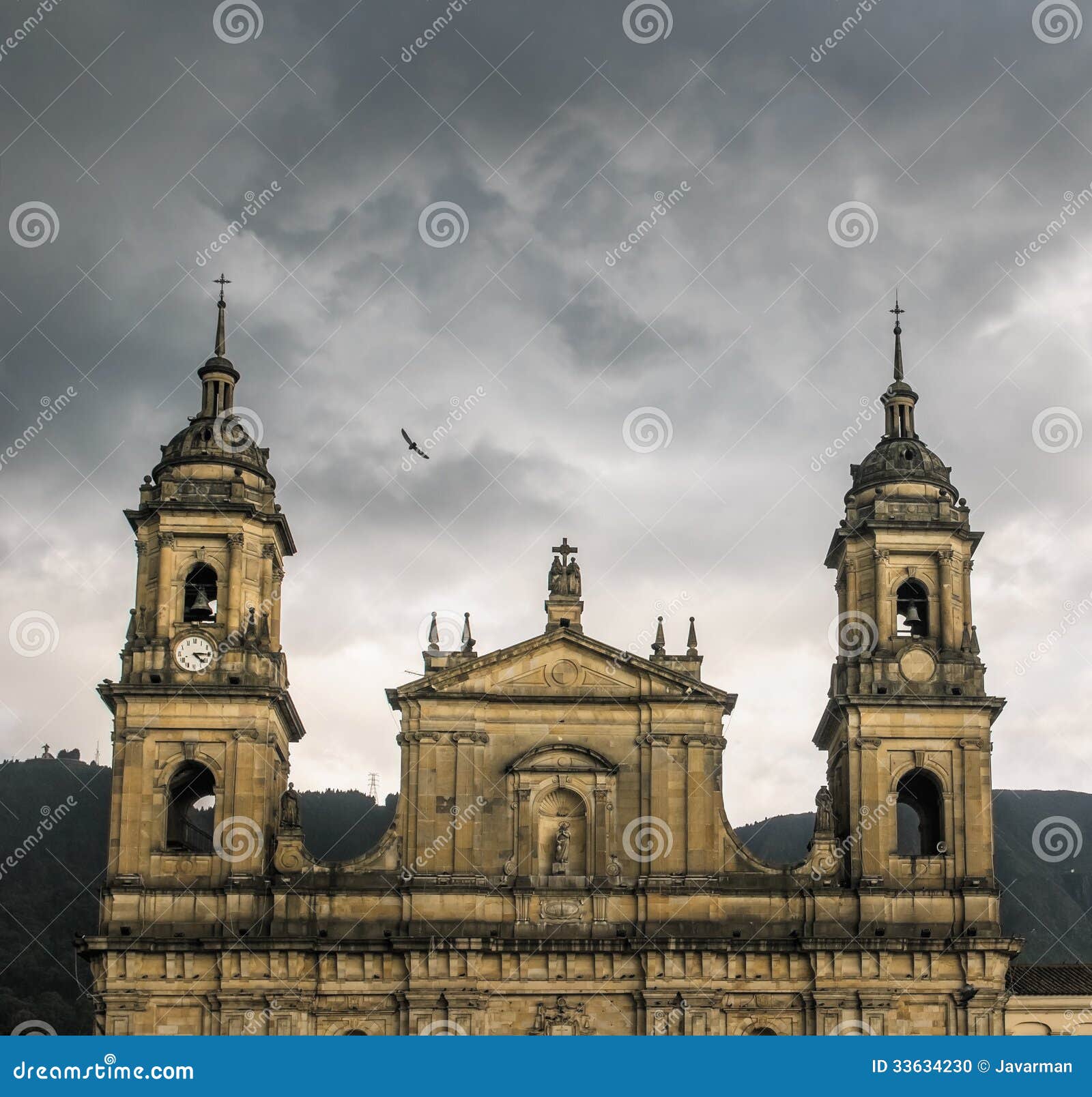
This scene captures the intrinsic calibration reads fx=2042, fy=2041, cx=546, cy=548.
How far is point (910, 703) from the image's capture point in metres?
45.7

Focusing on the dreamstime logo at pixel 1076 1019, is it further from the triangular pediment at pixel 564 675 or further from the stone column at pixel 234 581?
the stone column at pixel 234 581

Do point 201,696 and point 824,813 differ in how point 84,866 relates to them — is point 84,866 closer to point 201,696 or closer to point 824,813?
point 201,696

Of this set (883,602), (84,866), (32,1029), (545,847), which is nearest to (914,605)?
(883,602)

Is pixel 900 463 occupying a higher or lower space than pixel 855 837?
higher

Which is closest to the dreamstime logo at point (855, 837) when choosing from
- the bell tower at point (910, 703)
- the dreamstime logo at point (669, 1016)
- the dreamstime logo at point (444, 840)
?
the bell tower at point (910, 703)

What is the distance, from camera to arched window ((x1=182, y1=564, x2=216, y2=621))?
154 feet

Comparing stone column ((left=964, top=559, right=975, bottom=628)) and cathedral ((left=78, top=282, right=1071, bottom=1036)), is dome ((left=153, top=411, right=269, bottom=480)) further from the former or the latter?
stone column ((left=964, top=559, right=975, bottom=628))

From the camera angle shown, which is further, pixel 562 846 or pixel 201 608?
pixel 201 608

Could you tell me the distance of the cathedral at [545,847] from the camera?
43.4 meters

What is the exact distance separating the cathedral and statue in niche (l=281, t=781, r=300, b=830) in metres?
0.09

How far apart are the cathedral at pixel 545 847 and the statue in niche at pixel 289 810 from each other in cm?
9

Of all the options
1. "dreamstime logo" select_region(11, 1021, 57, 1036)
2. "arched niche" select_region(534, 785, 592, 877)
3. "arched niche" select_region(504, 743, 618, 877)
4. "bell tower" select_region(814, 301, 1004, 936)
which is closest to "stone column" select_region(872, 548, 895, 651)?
"bell tower" select_region(814, 301, 1004, 936)

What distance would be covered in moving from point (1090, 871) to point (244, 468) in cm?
6133

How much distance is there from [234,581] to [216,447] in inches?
141
